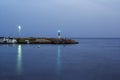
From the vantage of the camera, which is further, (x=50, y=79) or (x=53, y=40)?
(x=53, y=40)

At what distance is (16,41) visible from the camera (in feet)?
210

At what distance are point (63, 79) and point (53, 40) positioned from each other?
5301cm

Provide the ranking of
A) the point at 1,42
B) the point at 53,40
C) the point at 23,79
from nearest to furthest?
the point at 23,79 → the point at 1,42 → the point at 53,40

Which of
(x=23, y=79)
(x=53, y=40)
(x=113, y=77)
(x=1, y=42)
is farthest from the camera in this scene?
(x=53, y=40)

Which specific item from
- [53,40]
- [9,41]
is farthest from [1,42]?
[53,40]

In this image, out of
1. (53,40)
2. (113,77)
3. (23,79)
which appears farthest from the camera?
(53,40)

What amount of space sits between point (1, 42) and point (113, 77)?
49772 mm

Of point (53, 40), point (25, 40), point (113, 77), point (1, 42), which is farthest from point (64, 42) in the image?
point (113, 77)

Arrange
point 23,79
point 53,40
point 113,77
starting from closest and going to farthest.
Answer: point 23,79, point 113,77, point 53,40

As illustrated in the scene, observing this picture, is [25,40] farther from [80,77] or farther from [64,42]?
[80,77]

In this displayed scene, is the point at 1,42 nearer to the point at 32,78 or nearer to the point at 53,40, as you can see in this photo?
the point at 53,40

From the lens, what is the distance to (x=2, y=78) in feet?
50.5

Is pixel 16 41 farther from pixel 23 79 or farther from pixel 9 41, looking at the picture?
pixel 23 79

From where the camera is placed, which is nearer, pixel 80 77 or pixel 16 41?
pixel 80 77
